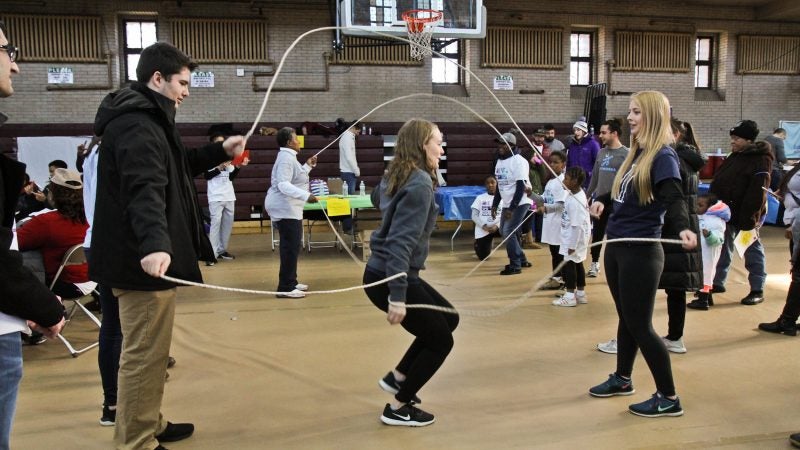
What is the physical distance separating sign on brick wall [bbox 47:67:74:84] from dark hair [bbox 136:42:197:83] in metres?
10.8

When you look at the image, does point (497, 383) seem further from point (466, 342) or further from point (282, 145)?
point (282, 145)

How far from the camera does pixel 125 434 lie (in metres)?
2.42

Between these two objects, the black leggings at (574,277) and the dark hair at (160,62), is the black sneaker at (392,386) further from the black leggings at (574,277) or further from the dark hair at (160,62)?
the black leggings at (574,277)

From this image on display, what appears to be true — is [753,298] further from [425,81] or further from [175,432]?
[425,81]

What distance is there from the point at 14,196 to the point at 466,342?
9.96 feet

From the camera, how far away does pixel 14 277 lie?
5.37 ft

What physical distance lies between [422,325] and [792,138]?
14.8 m

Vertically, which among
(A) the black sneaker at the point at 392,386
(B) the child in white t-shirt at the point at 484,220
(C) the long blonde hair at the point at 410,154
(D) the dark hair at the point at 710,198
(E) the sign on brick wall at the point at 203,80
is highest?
(E) the sign on brick wall at the point at 203,80

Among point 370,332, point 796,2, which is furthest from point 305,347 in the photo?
point 796,2

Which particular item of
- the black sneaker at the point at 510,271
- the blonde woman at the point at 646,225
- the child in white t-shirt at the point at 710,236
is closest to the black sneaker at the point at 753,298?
the child in white t-shirt at the point at 710,236

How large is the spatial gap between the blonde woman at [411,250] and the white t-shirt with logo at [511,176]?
3690mm

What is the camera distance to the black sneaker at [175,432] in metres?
2.79

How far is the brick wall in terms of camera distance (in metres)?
11.7

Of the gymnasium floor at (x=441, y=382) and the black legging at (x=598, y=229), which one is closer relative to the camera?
the gymnasium floor at (x=441, y=382)
